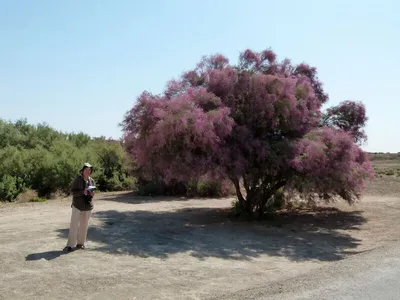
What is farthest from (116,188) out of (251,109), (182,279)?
(182,279)

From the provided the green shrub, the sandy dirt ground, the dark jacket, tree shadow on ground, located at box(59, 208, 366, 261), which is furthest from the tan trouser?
the green shrub

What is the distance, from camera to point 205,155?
12.6m

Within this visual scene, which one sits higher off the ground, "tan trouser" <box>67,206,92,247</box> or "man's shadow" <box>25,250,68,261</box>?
"tan trouser" <box>67,206,92,247</box>

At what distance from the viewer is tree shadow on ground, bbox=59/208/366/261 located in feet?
33.9

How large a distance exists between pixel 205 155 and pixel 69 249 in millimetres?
5006

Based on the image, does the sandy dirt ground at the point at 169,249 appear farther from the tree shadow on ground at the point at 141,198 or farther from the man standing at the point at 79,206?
the tree shadow on ground at the point at 141,198

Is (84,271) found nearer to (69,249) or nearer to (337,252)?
(69,249)

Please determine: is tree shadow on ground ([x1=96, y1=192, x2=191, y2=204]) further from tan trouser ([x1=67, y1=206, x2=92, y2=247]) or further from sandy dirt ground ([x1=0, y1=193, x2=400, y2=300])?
tan trouser ([x1=67, y1=206, x2=92, y2=247])

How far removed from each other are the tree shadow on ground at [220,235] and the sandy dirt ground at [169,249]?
27mm

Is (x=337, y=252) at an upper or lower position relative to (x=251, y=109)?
lower

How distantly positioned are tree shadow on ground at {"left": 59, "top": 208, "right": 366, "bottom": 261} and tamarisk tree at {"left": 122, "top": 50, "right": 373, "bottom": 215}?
1.26m

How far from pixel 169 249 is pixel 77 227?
89.0 inches

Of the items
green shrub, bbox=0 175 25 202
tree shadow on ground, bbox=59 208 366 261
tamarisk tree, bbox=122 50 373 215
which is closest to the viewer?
tree shadow on ground, bbox=59 208 366 261

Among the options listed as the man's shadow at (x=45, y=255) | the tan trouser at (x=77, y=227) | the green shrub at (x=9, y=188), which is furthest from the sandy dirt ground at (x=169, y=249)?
the green shrub at (x=9, y=188)
